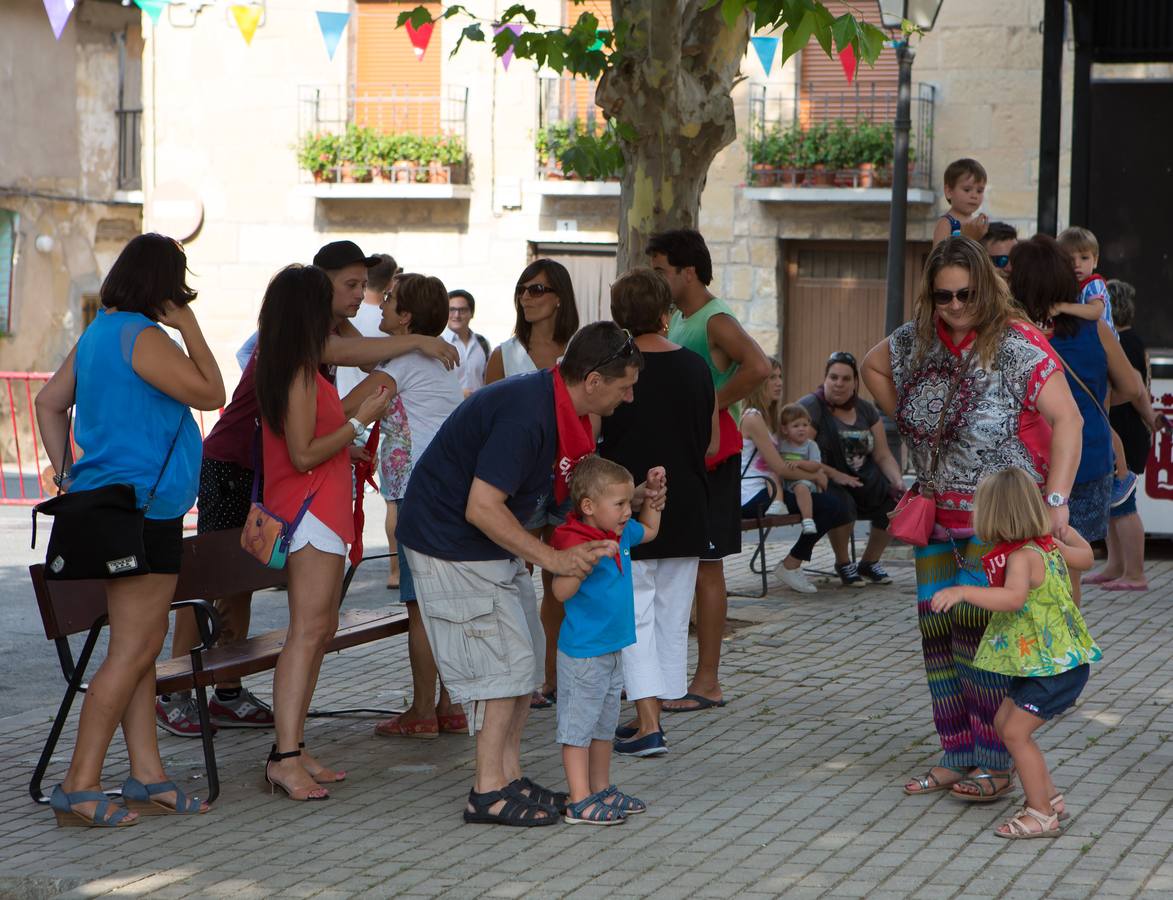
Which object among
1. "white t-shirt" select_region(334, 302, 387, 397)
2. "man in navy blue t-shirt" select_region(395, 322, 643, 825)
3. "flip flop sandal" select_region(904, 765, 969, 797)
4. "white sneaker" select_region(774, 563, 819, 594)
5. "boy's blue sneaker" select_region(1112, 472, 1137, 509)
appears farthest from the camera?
"white sneaker" select_region(774, 563, 819, 594)

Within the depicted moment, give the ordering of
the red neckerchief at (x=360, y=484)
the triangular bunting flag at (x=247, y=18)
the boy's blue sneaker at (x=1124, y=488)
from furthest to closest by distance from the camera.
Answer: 1. the triangular bunting flag at (x=247, y=18)
2. the boy's blue sneaker at (x=1124, y=488)
3. the red neckerchief at (x=360, y=484)

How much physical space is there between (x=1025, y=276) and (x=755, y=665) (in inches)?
89.1

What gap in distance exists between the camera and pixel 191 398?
5359 millimetres

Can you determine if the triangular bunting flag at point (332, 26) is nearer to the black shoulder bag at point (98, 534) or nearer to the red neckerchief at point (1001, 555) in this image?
the black shoulder bag at point (98, 534)

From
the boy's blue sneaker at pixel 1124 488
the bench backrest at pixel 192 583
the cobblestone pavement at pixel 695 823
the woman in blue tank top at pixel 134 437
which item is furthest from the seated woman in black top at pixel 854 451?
the woman in blue tank top at pixel 134 437

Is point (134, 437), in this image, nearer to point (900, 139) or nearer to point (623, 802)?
point (623, 802)

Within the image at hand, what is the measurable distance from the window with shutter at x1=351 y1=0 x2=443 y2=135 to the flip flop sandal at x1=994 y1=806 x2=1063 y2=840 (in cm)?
1763

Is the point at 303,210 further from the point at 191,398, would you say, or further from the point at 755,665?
the point at 191,398

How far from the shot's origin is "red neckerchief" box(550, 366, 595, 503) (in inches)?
200

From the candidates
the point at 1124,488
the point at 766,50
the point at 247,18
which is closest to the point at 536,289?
the point at 1124,488

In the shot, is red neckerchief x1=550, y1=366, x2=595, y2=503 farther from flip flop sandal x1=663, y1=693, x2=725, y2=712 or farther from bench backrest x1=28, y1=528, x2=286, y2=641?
flip flop sandal x1=663, y1=693, x2=725, y2=712

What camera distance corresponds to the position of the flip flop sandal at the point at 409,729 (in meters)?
6.57

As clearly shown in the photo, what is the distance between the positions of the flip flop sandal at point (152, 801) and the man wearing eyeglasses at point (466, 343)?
6641 mm

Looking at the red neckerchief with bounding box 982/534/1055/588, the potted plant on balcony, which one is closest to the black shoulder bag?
the red neckerchief with bounding box 982/534/1055/588
